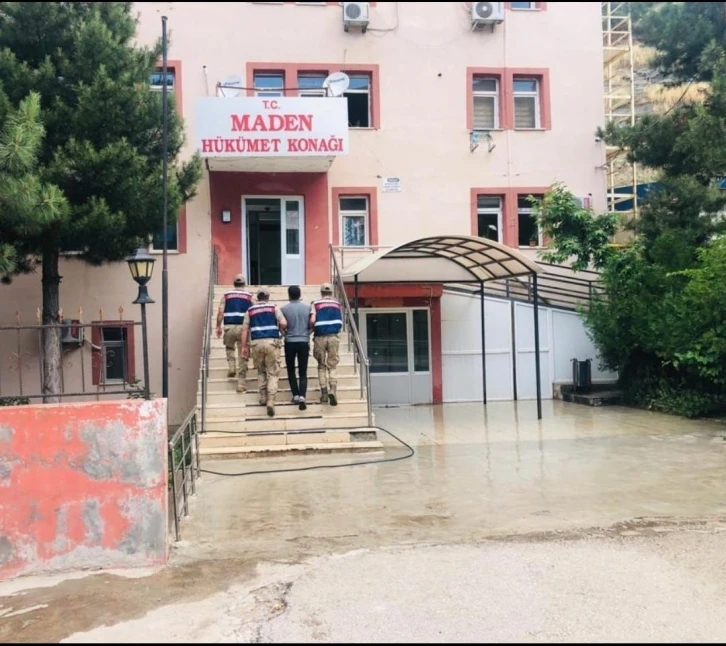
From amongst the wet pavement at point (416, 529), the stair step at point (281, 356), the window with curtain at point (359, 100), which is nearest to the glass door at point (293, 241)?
the window with curtain at point (359, 100)

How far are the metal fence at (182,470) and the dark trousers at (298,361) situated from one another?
213 cm

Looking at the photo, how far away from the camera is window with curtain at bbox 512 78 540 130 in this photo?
16922 mm

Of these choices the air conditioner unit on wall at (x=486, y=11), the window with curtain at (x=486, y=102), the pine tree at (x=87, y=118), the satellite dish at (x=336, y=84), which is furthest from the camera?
the window with curtain at (x=486, y=102)

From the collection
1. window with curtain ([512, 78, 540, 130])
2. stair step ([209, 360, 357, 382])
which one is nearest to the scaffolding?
window with curtain ([512, 78, 540, 130])

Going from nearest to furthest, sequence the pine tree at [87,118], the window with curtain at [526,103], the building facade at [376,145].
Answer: the pine tree at [87,118] < the building facade at [376,145] < the window with curtain at [526,103]

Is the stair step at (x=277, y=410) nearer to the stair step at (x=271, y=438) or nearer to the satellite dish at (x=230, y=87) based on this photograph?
the stair step at (x=271, y=438)

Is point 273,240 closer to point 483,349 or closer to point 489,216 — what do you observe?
point 489,216

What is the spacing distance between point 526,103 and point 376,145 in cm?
393

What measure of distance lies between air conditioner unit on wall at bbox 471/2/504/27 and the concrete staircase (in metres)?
9.57

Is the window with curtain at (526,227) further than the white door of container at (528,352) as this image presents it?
Yes

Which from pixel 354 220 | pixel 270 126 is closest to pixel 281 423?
pixel 270 126

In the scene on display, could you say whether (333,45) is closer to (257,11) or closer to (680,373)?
(257,11)

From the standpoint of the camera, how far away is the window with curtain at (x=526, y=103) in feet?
55.5

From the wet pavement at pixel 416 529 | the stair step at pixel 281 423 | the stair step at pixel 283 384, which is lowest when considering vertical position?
the wet pavement at pixel 416 529
